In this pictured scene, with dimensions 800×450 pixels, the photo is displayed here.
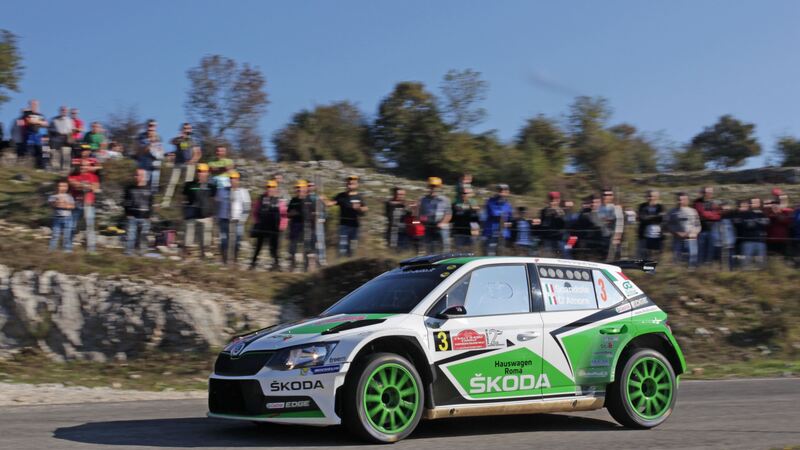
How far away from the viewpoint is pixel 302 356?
7898 millimetres

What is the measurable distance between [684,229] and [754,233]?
1.47 m

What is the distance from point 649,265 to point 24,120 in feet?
59.8

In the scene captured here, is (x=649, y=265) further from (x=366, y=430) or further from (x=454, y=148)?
(x=454, y=148)

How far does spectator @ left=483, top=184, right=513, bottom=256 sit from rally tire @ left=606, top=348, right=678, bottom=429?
8834 mm

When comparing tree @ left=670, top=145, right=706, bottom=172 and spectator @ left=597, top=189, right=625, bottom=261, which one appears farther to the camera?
tree @ left=670, top=145, right=706, bottom=172

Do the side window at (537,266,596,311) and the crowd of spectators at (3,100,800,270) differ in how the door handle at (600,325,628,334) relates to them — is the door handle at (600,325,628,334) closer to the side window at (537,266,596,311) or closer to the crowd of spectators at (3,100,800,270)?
the side window at (537,266,596,311)

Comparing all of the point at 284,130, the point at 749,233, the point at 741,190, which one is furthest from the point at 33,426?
the point at 284,130

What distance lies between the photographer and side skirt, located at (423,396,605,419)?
8320mm

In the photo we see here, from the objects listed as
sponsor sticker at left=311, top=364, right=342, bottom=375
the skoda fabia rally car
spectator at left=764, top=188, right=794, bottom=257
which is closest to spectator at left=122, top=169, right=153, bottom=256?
the skoda fabia rally car

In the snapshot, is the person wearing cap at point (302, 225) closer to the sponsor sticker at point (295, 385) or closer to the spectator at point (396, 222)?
the spectator at point (396, 222)

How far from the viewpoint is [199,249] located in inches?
711

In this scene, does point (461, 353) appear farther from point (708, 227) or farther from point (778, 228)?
point (778, 228)

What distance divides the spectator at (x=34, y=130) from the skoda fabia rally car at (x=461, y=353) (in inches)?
658

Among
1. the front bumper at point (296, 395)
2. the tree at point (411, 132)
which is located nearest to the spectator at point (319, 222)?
the front bumper at point (296, 395)
